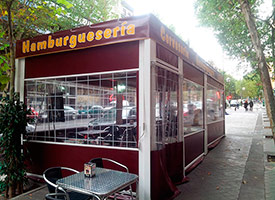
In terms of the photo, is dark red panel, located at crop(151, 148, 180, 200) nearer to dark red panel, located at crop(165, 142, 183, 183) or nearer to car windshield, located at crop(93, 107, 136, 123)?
dark red panel, located at crop(165, 142, 183, 183)

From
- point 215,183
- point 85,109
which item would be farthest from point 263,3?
point 85,109

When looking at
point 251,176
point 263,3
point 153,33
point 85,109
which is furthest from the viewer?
point 263,3

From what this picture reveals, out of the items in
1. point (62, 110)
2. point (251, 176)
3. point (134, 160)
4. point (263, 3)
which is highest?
point (263, 3)

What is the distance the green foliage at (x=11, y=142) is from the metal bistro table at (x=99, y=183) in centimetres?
204

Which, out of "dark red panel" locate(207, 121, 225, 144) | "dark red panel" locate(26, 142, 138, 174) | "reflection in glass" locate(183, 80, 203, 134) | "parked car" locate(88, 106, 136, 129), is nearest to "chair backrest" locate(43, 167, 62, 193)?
"dark red panel" locate(26, 142, 138, 174)

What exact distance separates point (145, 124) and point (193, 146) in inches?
115

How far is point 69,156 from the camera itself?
174 inches

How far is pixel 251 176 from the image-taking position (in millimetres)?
5109

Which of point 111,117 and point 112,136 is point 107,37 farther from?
point 112,136

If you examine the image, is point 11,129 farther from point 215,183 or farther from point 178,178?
point 215,183

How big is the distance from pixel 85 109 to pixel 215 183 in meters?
3.27

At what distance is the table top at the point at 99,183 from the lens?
7.70 feet

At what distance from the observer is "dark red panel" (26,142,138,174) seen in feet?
12.3

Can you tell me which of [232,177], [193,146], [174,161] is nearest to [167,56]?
[174,161]
